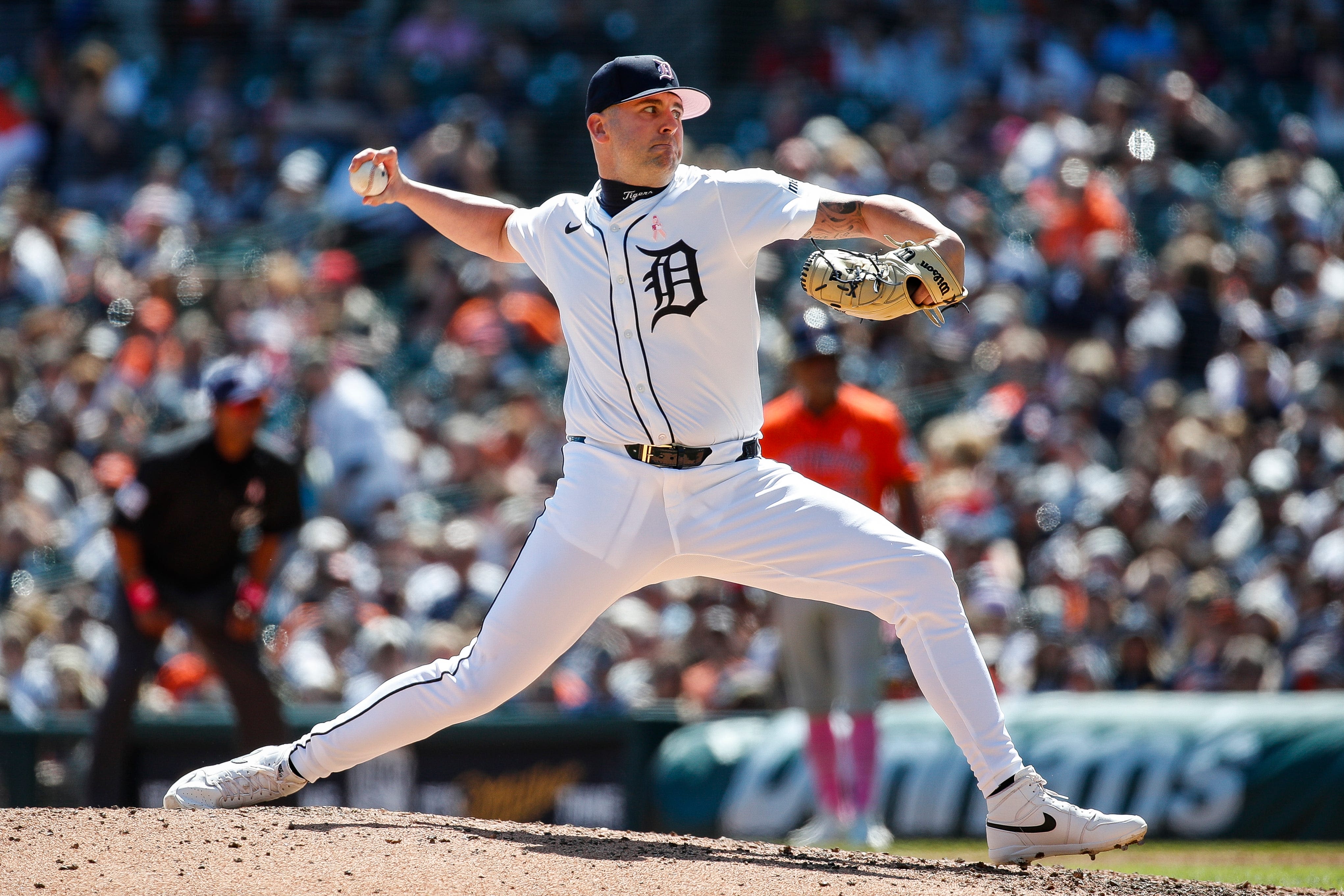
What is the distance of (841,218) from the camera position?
448 cm

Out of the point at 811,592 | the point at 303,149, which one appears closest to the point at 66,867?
the point at 811,592

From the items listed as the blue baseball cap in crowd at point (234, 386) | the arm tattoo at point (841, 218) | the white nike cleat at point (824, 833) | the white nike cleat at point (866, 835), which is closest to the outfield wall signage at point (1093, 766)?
the white nike cleat at point (824, 833)

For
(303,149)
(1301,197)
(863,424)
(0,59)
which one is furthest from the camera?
(0,59)

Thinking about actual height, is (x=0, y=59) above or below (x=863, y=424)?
above

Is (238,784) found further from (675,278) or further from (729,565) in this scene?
(675,278)

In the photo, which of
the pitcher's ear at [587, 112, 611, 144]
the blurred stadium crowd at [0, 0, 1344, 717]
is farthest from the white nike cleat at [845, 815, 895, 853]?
the pitcher's ear at [587, 112, 611, 144]

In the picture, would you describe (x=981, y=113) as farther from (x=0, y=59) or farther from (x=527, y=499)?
(x=0, y=59)

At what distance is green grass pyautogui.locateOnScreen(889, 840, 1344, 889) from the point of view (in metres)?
5.75

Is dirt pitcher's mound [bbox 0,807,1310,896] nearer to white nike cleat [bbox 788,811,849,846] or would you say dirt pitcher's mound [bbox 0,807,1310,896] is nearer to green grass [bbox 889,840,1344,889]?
Answer: green grass [bbox 889,840,1344,889]

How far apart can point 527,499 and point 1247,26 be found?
7.70 meters

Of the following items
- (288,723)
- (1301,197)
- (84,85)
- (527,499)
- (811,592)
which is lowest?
(288,723)

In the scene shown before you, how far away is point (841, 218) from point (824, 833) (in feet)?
11.4

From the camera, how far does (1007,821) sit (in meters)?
4.49

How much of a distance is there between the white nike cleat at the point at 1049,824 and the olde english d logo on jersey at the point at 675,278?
153cm
